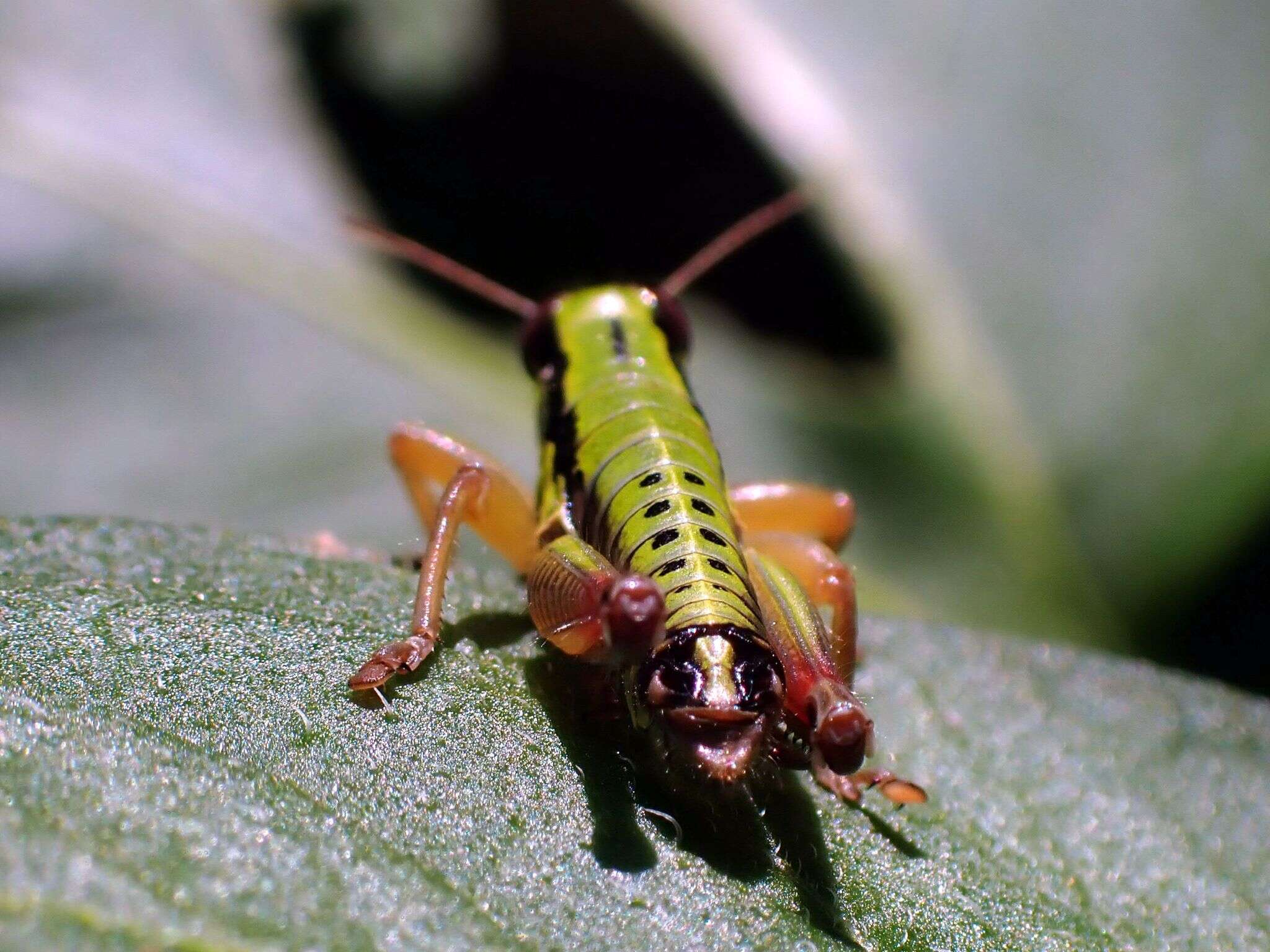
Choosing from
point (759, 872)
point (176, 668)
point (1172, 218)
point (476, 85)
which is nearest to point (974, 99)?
point (1172, 218)

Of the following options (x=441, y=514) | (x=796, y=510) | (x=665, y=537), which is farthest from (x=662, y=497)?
(x=796, y=510)

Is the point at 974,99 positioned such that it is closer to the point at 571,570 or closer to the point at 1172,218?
the point at 1172,218

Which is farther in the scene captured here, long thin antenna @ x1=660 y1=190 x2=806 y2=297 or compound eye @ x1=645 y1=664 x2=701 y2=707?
long thin antenna @ x1=660 y1=190 x2=806 y2=297

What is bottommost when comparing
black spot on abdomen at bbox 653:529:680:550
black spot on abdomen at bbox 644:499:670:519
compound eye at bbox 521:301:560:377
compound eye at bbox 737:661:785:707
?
compound eye at bbox 737:661:785:707

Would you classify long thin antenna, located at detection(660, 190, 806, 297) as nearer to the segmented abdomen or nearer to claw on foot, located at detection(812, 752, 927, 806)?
the segmented abdomen

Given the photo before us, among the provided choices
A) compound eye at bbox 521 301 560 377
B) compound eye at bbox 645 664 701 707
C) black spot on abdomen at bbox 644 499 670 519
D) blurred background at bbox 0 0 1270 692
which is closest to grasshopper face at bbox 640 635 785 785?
compound eye at bbox 645 664 701 707

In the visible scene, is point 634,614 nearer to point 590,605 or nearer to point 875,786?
point 590,605
